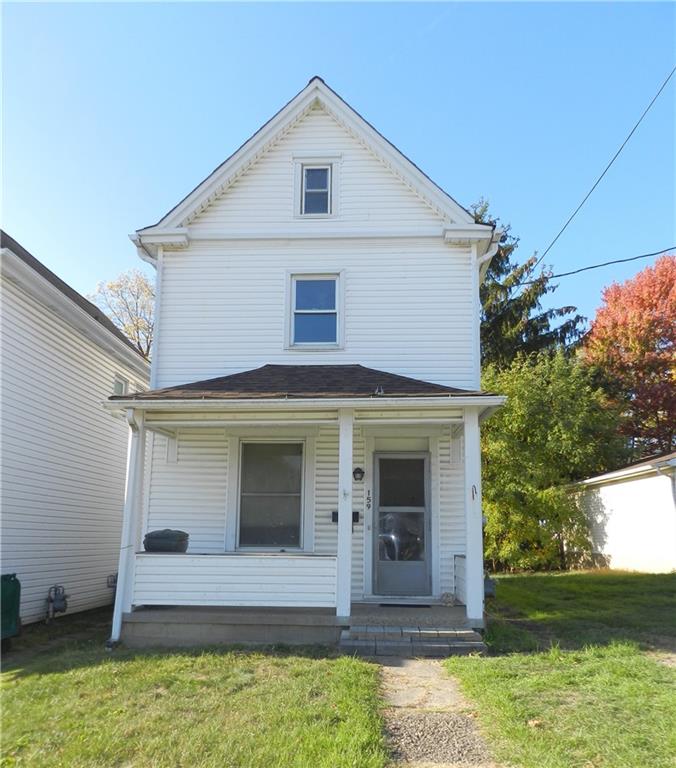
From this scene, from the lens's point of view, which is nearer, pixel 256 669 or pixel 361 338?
pixel 256 669

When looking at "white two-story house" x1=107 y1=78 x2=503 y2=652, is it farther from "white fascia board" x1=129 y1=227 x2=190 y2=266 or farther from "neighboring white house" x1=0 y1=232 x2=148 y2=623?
"neighboring white house" x1=0 y1=232 x2=148 y2=623

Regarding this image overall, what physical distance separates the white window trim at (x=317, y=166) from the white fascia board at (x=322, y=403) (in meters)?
3.94

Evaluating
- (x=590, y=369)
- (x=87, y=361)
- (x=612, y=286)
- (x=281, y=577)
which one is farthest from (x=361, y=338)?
(x=612, y=286)

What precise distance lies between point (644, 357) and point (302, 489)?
19479 millimetres

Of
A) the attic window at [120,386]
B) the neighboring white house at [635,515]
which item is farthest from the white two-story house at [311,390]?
the neighboring white house at [635,515]

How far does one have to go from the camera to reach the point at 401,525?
9.56 m

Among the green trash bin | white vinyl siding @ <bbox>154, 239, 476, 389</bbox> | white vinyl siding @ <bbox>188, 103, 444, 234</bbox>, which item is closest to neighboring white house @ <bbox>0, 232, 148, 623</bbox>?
the green trash bin

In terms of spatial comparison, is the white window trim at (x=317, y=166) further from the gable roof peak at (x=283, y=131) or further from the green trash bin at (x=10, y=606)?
the green trash bin at (x=10, y=606)

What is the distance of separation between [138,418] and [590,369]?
1789 centimetres

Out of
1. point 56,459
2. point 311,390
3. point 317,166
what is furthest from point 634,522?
point 56,459

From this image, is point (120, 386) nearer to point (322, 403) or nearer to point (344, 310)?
point (344, 310)

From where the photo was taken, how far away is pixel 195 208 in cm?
1058

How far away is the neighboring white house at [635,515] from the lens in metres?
14.1

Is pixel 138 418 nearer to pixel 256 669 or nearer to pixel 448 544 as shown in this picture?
pixel 256 669
